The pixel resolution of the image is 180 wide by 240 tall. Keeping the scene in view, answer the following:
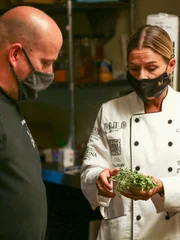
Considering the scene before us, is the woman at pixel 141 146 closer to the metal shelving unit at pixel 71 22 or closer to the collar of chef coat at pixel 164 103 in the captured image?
the collar of chef coat at pixel 164 103

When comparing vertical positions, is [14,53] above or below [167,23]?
above

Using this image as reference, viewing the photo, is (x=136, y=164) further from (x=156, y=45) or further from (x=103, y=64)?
(x=103, y=64)

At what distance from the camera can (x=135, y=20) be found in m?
3.30

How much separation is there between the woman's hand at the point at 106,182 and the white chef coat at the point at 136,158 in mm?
43

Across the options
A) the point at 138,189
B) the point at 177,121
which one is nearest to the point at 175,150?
the point at 177,121

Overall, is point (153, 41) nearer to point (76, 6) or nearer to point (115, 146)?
point (115, 146)

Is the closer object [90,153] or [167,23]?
[90,153]

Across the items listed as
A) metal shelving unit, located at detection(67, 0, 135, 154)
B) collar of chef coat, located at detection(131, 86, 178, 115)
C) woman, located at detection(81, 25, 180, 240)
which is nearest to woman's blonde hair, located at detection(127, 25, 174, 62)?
woman, located at detection(81, 25, 180, 240)

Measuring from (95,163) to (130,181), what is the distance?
0.68 ft

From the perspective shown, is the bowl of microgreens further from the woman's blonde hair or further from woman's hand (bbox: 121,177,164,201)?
the woman's blonde hair

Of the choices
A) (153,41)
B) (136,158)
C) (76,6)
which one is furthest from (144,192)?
(76,6)

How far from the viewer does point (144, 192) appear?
159 centimetres

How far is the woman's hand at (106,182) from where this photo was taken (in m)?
1.67

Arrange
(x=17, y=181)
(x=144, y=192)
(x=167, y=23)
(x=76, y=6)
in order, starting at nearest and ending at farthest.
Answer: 1. (x=17, y=181)
2. (x=144, y=192)
3. (x=167, y=23)
4. (x=76, y=6)
